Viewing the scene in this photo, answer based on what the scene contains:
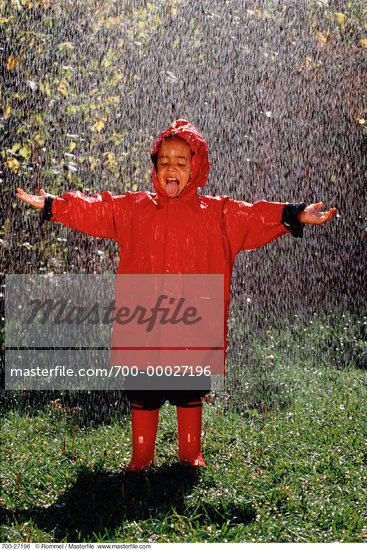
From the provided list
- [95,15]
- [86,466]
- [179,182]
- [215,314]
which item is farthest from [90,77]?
[86,466]

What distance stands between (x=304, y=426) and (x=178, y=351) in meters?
1.27

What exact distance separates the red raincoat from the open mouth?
0.16 ft

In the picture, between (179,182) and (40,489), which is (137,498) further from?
(179,182)

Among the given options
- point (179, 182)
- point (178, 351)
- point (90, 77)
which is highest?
point (90, 77)

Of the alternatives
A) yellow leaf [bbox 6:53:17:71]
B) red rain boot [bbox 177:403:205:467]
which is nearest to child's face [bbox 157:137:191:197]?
red rain boot [bbox 177:403:205:467]

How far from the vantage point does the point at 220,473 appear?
301cm

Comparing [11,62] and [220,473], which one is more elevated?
[11,62]

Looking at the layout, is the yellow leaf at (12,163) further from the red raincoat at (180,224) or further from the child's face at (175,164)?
the child's face at (175,164)

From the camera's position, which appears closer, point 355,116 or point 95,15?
point 95,15

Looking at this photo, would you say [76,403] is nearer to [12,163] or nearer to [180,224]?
[12,163]

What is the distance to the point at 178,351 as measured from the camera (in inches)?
113

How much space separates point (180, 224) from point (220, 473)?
1.25 m

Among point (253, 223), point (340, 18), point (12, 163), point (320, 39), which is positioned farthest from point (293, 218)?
point (320, 39)

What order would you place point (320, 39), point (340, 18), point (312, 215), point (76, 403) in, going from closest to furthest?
point (312, 215), point (76, 403), point (340, 18), point (320, 39)
